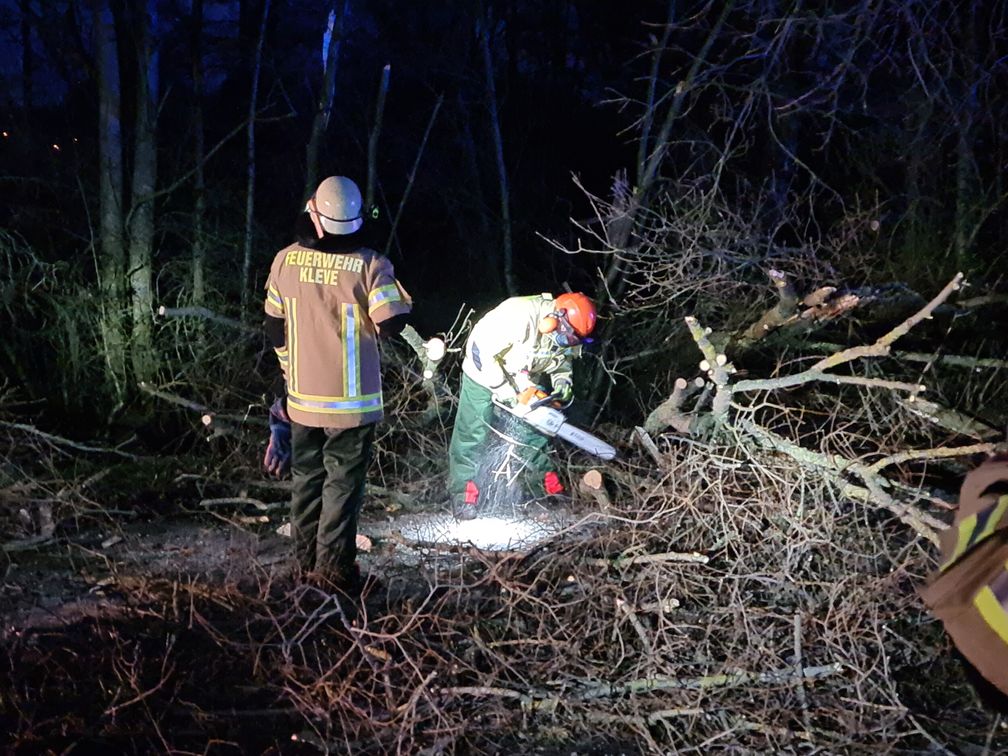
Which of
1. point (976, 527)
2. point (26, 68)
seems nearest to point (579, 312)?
point (976, 527)

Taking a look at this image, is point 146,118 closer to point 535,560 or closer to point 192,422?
point 192,422

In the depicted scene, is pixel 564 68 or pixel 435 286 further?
pixel 564 68

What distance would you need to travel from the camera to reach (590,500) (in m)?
5.20

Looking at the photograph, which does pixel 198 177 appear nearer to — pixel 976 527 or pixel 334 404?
pixel 334 404

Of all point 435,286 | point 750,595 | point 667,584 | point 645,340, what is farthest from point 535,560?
point 435,286

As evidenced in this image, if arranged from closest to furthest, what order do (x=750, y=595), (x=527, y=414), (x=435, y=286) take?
(x=750, y=595) → (x=527, y=414) → (x=435, y=286)

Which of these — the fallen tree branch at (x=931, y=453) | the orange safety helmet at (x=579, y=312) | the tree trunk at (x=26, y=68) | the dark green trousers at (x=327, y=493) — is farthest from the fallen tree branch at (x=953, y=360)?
→ the tree trunk at (x=26, y=68)

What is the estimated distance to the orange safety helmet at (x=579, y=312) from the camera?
4.87 m

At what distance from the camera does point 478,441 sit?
5.25m

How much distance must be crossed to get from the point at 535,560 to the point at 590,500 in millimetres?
987

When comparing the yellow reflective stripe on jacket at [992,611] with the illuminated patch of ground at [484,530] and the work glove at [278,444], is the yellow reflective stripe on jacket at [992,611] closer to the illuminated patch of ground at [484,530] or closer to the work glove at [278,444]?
the illuminated patch of ground at [484,530]

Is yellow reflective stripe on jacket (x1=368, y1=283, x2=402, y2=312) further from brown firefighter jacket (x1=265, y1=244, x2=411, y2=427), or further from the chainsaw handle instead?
the chainsaw handle

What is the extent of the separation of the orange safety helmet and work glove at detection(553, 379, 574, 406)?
28 cm

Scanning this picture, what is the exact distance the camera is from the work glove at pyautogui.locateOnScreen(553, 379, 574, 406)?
488 cm
